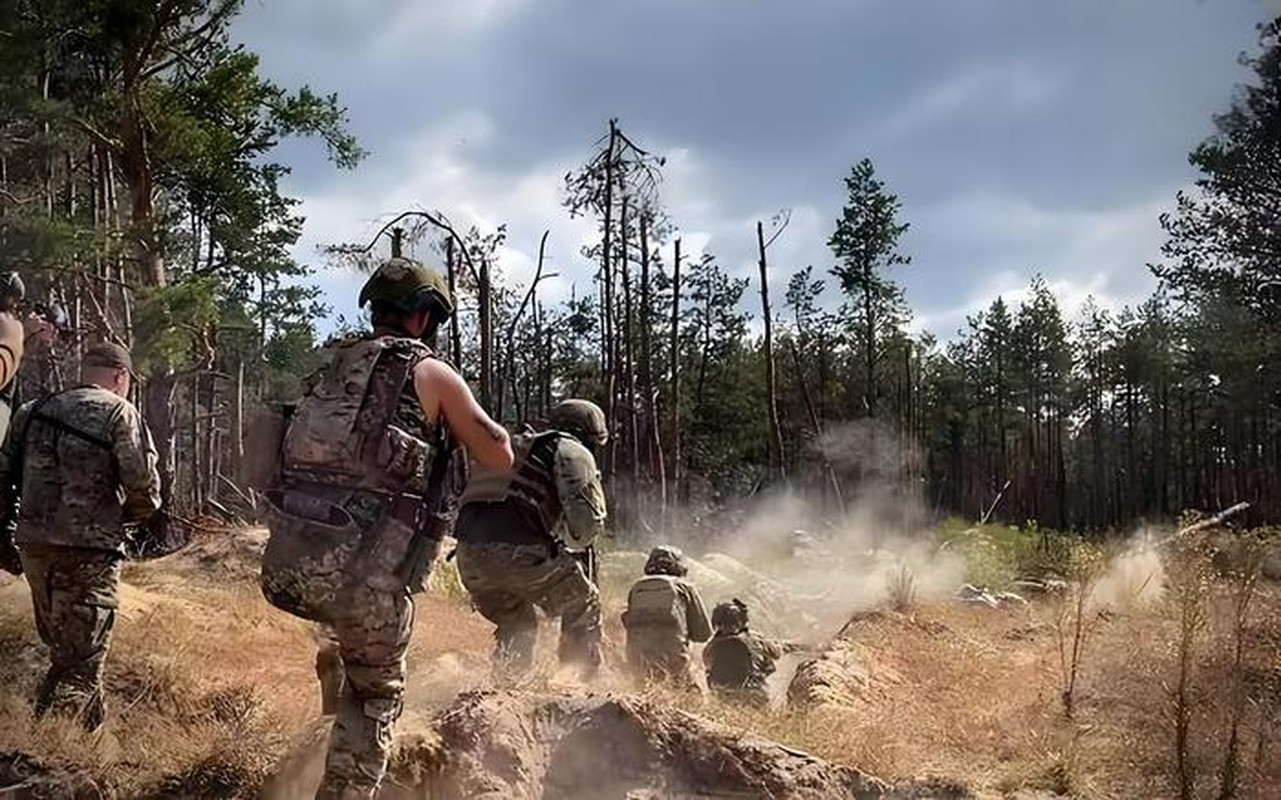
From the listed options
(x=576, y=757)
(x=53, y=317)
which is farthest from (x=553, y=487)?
(x=53, y=317)

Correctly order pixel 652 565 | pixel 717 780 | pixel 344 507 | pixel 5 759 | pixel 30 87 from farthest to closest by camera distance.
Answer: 1. pixel 30 87
2. pixel 652 565
3. pixel 717 780
4. pixel 5 759
5. pixel 344 507

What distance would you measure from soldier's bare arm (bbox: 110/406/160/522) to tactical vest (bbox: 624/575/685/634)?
279 centimetres

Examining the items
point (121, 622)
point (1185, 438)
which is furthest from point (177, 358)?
point (1185, 438)

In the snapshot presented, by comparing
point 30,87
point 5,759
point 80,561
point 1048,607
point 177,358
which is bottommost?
point 1048,607

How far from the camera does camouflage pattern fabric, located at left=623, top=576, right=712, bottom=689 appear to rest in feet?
21.2

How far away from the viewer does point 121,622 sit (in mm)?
6969

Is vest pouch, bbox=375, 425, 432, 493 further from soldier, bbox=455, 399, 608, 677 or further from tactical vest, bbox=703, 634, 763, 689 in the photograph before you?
tactical vest, bbox=703, 634, 763, 689

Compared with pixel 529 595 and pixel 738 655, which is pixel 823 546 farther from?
pixel 529 595

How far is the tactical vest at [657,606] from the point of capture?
21.7ft

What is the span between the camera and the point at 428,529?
376cm

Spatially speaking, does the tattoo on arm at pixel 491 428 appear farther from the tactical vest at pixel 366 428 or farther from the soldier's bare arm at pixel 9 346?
the soldier's bare arm at pixel 9 346

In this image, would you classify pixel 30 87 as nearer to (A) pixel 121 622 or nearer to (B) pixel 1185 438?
(A) pixel 121 622

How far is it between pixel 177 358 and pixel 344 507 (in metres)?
11.3

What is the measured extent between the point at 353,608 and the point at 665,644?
3.21 meters
